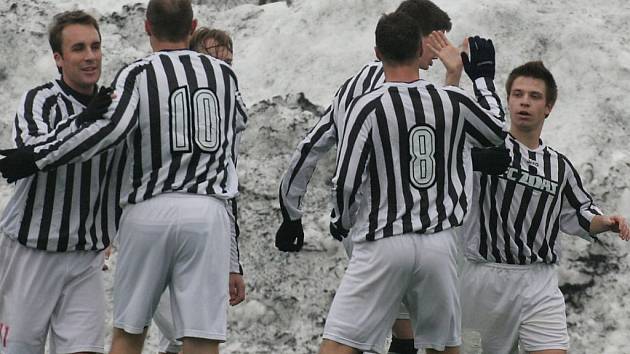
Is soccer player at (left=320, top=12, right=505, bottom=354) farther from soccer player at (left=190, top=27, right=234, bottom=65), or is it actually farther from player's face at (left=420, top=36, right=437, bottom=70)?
soccer player at (left=190, top=27, right=234, bottom=65)

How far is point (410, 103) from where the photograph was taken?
5152 millimetres

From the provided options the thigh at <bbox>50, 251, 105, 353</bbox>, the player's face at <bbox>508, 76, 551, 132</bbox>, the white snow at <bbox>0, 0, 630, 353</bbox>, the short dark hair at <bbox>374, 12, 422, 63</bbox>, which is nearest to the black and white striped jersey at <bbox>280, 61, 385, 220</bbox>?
the short dark hair at <bbox>374, 12, 422, 63</bbox>

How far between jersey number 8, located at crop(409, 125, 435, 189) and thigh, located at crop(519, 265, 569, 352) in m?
1.04

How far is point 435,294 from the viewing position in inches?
205

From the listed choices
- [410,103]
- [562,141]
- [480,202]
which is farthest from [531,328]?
[562,141]

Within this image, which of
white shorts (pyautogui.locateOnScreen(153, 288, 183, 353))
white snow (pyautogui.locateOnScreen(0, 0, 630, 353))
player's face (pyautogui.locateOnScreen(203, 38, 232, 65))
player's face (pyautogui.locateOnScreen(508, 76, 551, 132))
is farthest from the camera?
white snow (pyautogui.locateOnScreen(0, 0, 630, 353))

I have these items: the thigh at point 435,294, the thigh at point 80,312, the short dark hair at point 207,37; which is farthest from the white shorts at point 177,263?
the short dark hair at point 207,37

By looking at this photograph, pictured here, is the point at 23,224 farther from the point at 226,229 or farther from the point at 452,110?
the point at 452,110

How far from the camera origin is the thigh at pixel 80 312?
211 inches

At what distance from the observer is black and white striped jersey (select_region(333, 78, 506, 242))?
5.14 meters

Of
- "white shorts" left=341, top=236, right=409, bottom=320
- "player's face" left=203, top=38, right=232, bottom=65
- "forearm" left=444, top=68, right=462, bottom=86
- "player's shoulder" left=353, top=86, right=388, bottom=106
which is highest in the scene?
"player's face" left=203, top=38, right=232, bottom=65

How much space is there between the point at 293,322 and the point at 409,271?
84.5 inches

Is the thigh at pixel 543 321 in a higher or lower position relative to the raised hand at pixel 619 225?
lower

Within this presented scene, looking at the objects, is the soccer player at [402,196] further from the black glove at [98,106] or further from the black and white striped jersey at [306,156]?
the black glove at [98,106]
